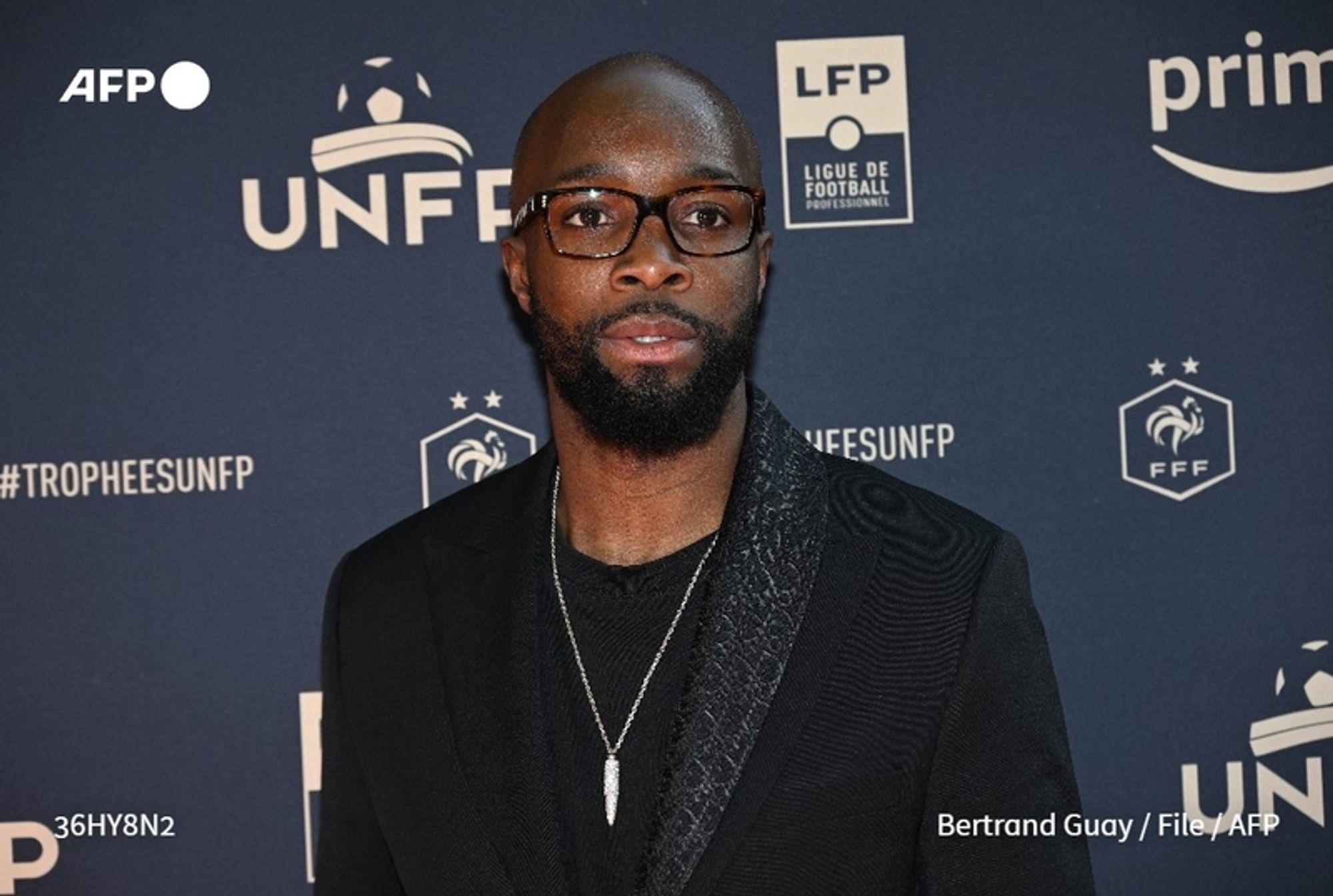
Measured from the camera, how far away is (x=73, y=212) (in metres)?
2.27

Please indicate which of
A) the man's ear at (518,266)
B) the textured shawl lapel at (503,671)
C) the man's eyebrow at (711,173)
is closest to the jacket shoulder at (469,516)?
the textured shawl lapel at (503,671)

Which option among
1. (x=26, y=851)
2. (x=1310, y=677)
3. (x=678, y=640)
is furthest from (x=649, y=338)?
(x=26, y=851)

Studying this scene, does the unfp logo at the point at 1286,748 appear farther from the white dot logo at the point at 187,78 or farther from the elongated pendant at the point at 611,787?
the white dot logo at the point at 187,78

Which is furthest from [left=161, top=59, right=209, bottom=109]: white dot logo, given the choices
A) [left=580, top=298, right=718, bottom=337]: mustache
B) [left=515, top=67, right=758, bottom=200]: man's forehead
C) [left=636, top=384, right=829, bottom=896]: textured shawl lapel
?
[left=636, top=384, right=829, bottom=896]: textured shawl lapel

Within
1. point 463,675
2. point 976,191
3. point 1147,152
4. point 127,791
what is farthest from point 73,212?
point 1147,152

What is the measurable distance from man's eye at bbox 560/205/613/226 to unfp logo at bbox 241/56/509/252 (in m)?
0.62

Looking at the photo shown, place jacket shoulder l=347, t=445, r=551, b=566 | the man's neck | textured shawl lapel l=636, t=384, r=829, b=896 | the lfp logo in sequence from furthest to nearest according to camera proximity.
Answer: the lfp logo
jacket shoulder l=347, t=445, r=551, b=566
the man's neck
textured shawl lapel l=636, t=384, r=829, b=896

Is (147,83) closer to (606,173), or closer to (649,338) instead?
(606,173)

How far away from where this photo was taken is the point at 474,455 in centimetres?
231

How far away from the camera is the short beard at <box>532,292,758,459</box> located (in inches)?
65.4

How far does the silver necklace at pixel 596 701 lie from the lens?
1621mm

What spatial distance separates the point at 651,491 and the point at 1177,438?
1.03m

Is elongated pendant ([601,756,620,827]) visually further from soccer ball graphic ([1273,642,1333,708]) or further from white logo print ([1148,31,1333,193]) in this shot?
white logo print ([1148,31,1333,193])

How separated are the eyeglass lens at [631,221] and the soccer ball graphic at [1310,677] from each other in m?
1.29
